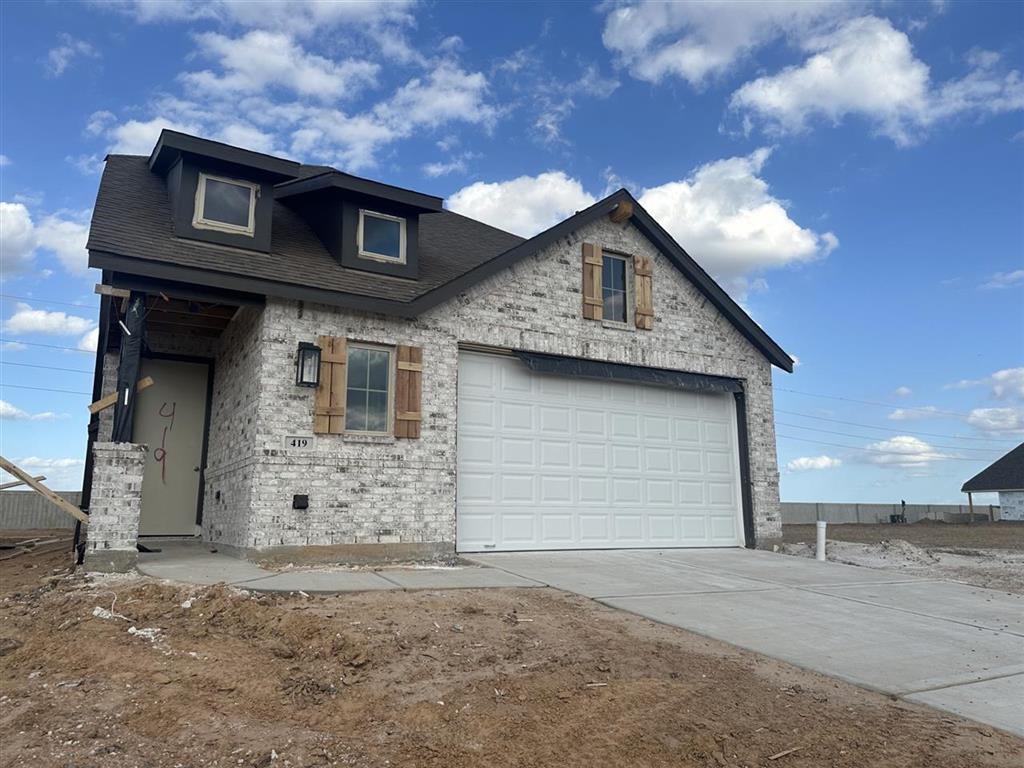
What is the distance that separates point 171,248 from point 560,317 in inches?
224

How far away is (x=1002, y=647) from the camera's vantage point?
236 inches

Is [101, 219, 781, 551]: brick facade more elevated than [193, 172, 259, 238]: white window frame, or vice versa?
[193, 172, 259, 238]: white window frame

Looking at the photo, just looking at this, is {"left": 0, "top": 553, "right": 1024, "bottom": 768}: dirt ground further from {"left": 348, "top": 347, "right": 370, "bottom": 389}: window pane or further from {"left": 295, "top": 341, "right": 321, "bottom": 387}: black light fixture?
{"left": 348, "top": 347, "right": 370, "bottom": 389}: window pane

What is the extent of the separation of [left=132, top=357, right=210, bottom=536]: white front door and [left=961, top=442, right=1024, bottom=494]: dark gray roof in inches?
1761

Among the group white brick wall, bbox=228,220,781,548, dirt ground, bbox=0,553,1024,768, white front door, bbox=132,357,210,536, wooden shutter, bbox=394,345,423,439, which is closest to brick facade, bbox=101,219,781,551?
white brick wall, bbox=228,220,781,548

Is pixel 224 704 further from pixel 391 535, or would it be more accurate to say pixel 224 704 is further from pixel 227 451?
pixel 227 451

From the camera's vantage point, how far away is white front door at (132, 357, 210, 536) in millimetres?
11656

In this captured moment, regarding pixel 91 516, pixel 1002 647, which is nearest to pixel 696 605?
pixel 1002 647

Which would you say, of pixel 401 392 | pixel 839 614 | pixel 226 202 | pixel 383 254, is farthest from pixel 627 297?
pixel 839 614

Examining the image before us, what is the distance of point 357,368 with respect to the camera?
9.79m

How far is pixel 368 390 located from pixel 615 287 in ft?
16.5

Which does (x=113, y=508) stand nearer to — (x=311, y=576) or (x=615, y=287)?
(x=311, y=576)

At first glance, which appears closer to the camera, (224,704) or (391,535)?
(224,704)

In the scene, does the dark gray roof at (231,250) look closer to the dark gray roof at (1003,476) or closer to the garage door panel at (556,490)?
the garage door panel at (556,490)
